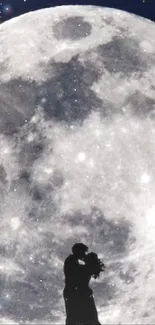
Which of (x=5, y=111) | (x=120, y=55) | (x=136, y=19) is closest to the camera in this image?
(x=5, y=111)

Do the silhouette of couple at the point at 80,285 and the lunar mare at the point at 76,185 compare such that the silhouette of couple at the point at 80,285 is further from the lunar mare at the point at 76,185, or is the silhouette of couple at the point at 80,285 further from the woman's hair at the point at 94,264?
the lunar mare at the point at 76,185

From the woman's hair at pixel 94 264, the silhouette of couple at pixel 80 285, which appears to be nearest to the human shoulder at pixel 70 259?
the silhouette of couple at pixel 80 285

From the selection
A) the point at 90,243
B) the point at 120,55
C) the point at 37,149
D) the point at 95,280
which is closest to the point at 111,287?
the point at 95,280

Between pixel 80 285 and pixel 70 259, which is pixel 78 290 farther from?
pixel 70 259

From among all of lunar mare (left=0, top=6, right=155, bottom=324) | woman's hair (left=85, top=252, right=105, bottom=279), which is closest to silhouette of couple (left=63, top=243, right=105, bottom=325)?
woman's hair (left=85, top=252, right=105, bottom=279)

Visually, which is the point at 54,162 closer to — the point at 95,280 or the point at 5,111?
the point at 5,111

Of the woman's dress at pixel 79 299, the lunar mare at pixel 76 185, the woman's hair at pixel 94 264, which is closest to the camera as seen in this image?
the woman's dress at pixel 79 299
